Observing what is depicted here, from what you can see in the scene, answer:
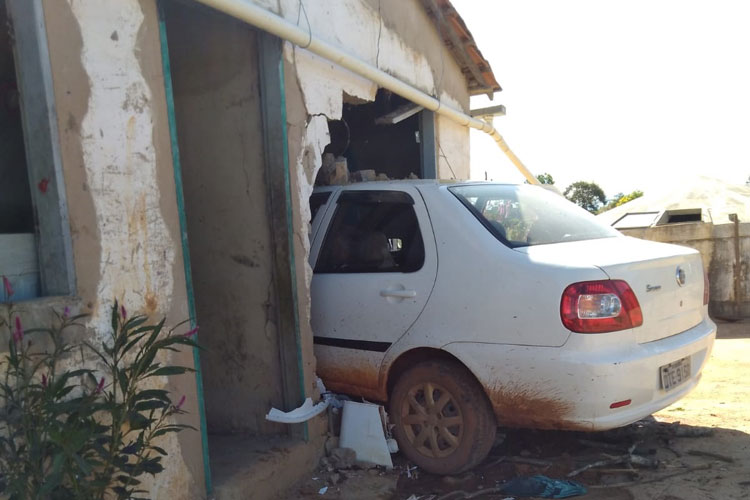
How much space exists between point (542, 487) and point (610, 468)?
54 cm

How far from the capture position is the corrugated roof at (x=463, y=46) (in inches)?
283

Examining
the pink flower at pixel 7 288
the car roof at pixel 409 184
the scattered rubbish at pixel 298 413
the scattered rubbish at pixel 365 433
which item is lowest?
the scattered rubbish at pixel 365 433

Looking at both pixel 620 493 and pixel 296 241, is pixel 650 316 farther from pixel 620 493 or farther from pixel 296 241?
pixel 296 241

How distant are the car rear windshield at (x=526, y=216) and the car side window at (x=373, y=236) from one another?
39 centimetres

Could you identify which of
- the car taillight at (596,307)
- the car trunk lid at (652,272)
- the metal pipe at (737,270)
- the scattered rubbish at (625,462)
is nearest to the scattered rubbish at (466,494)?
the scattered rubbish at (625,462)

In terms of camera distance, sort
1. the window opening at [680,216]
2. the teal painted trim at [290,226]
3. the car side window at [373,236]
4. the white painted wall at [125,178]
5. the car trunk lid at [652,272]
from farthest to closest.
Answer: the window opening at [680,216] → the car side window at [373,236] → the teal painted trim at [290,226] → the car trunk lid at [652,272] → the white painted wall at [125,178]

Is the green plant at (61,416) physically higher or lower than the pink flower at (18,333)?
lower

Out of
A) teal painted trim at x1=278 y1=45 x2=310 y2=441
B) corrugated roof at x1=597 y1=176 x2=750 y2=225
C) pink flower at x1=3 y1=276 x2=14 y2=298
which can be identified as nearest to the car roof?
teal painted trim at x1=278 y1=45 x2=310 y2=441

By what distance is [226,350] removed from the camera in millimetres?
4059

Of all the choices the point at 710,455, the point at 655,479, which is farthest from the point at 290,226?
the point at 710,455

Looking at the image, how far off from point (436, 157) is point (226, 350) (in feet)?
12.8

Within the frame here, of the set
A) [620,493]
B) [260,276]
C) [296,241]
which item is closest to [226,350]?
[260,276]

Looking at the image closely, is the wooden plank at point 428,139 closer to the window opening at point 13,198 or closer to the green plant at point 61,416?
the window opening at point 13,198

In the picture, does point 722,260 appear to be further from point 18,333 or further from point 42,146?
point 18,333
